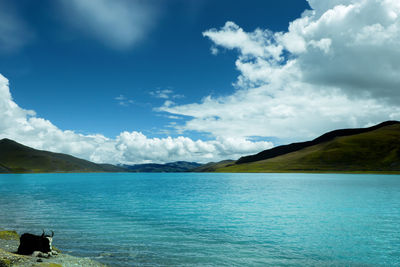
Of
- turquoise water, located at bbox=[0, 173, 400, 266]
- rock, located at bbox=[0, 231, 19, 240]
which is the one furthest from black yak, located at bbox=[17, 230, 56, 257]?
rock, located at bbox=[0, 231, 19, 240]

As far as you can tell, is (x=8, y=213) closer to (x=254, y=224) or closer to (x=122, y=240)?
(x=122, y=240)

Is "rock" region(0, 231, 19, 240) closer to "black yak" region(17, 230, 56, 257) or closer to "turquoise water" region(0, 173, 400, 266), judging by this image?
"turquoise water" region(0, 173, 400, 266)

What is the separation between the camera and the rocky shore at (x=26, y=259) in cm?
1692

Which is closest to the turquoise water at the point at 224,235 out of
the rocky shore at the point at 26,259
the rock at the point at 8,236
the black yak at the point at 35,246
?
the rocky shore at the point at 26,259

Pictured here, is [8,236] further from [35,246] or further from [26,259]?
[26,259]

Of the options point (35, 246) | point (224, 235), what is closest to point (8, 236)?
point (35, 246)

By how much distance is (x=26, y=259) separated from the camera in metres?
A: 18.1

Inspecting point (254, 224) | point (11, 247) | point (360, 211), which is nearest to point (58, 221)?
point (11, 247)

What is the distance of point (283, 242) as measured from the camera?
2806 centimetres

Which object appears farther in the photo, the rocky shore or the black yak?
the black yak

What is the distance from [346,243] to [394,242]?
514cm

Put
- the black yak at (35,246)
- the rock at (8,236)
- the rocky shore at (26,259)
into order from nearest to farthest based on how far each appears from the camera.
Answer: the rocky shore at (26,259), the black yak at (35,246), the rock at (8,236)

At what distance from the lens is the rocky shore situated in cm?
1692

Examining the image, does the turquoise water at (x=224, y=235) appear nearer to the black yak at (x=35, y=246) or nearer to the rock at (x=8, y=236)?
the black yak at (x=35, y=246)
